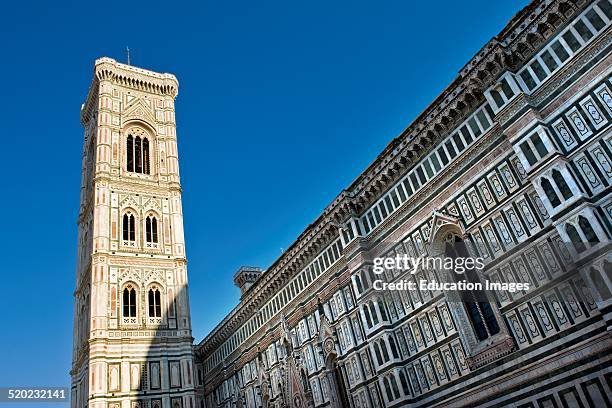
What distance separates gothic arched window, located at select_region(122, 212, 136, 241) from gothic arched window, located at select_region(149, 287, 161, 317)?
4414mm

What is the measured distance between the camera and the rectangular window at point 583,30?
16484 millimetres

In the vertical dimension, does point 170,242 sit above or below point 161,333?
above

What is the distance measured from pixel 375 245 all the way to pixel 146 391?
20013mm

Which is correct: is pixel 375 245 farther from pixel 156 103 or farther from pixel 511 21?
pixel 156 103

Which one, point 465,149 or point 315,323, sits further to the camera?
point 315,323

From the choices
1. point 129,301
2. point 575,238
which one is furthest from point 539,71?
point 129,301

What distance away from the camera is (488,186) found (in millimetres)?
18609

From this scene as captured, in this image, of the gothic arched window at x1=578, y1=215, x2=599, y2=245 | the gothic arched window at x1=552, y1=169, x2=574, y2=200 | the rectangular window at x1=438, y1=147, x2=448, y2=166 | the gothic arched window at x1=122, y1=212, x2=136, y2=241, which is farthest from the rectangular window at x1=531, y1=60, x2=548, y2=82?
the gothic arched window at x1=122, y1=212, x2=136, y2=241

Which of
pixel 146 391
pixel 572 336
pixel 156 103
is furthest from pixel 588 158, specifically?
pixel 156 103

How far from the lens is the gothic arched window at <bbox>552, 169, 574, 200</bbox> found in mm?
15727

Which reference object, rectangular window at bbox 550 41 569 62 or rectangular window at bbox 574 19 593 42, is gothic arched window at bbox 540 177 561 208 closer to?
rectangular window at bbox 550 41 569 62

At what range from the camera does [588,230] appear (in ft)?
49.0

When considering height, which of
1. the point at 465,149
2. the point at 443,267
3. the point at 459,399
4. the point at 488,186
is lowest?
the point at 459,399

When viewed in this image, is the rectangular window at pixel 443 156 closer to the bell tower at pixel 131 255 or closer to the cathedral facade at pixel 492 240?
the cathedral facade at pixel 492 240
